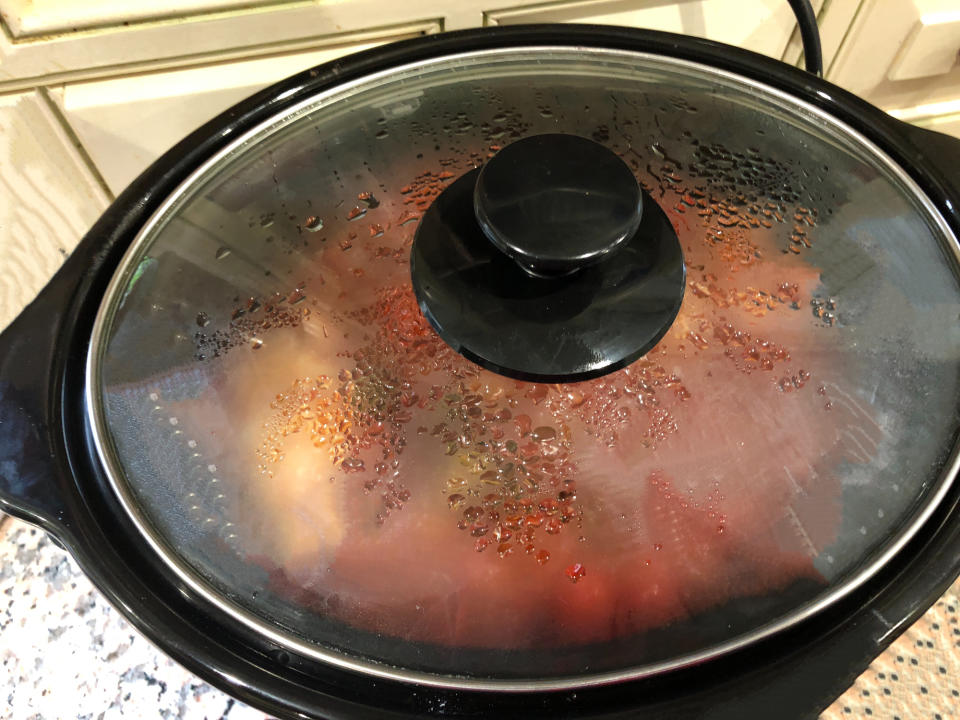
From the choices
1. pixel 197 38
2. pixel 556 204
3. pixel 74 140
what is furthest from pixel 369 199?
pixel 74 140

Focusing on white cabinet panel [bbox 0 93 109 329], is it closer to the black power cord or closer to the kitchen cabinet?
the black power cord

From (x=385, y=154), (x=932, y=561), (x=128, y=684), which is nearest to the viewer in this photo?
(x=932, y=561)

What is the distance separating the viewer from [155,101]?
1.12m

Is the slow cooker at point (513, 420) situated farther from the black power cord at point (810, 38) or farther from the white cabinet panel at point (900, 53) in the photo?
the white cabinet panel at point (900, 53)

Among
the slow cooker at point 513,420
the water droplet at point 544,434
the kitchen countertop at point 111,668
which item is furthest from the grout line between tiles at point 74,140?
the water droplet at point 544,434

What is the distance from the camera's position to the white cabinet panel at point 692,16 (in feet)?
3.92

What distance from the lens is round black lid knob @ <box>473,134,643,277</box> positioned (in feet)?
1.96

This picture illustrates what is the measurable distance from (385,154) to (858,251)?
18.9 inches

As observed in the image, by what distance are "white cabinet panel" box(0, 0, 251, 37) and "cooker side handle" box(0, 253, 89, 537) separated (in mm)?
490

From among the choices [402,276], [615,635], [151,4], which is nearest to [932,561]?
[615,635]

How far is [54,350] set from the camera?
0.68 meters

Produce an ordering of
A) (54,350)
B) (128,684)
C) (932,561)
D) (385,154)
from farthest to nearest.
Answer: (128,684) → (385,154) → (54,350) → (932,561)

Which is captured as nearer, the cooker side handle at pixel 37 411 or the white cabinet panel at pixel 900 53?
the cooker side handle at pixel 37 411

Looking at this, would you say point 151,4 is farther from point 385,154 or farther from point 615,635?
point 615,635
